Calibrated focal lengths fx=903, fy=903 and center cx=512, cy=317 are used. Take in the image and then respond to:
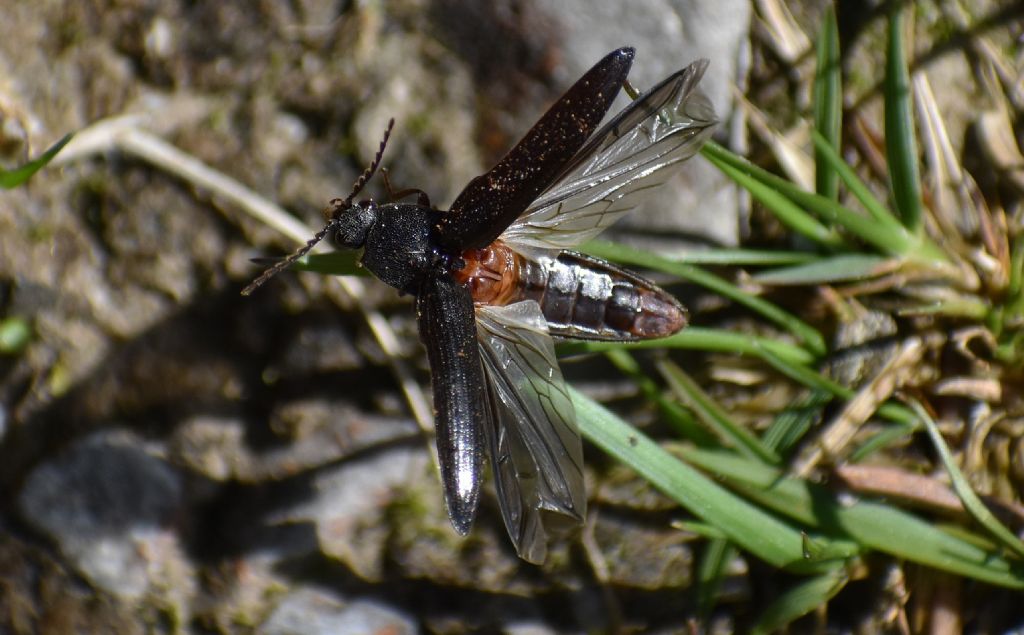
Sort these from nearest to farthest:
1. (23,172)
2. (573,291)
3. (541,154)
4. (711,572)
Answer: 1. (541,154)
2. (23,172)
3. (573,291)
4. (711,572)

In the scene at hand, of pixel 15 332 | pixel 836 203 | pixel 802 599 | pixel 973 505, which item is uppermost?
pixel 15 332

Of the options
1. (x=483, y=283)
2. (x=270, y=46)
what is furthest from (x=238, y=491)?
(x=270, y=46)

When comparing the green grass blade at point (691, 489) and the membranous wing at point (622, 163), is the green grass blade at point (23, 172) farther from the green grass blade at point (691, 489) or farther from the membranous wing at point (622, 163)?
the green grass blade at point (691, 489)

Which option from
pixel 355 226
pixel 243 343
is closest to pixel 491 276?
pixel 355 226

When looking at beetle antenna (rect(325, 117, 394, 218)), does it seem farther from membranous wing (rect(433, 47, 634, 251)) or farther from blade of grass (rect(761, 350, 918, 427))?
blade of grass (rect(761, 350, 918, 427))

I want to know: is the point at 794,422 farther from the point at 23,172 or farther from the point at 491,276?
the point at 23,172

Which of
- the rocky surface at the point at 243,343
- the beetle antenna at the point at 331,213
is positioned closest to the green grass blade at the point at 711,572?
the rocky surface at the point at 243,343

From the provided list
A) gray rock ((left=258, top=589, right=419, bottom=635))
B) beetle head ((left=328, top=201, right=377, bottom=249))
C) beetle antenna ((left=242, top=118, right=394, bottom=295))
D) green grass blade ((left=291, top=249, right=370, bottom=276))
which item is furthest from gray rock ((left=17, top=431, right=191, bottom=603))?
beetle head ((left=328, top=201, right=377, bottom=249))
